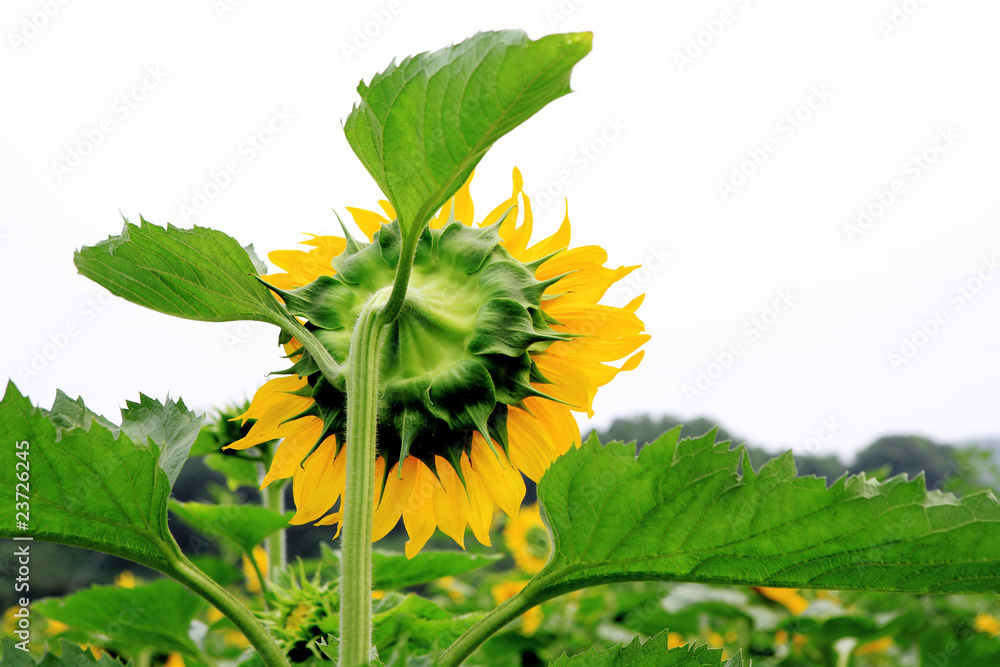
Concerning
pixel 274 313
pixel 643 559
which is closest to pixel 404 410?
pixel 274 313

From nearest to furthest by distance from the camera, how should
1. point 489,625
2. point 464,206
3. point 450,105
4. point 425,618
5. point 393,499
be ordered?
point 450,105 → point 489,625 → point 393,499 → point 464,206 → point 425,618

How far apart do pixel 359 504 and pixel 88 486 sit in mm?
224

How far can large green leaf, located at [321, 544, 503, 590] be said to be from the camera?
3.89 feet

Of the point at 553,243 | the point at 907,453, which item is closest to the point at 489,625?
the point at 553,243

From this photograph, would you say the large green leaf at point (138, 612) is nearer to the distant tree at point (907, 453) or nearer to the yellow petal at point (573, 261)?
the yellow petal at point (573, 261)

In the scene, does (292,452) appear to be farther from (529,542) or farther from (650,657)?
(529,542)

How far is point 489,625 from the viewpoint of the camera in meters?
0.65

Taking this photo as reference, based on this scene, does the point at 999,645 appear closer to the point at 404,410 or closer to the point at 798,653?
the point at 798,653

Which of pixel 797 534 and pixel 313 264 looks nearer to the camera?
pixel 797 534

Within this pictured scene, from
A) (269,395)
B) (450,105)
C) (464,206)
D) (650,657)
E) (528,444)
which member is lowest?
(650,657)

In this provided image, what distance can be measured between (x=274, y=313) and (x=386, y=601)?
511mm

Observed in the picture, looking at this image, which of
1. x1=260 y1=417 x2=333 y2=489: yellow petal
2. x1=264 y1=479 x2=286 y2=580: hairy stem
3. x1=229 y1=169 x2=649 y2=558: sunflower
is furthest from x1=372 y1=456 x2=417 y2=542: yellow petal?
x1=264 y1=479 x2=286 y2=580: hairy stem

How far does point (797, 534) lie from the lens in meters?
0.62

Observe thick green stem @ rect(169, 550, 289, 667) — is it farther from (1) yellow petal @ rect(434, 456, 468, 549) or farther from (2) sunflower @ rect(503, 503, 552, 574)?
(2) sunflower @ rect(503, 503, 552, 574)
